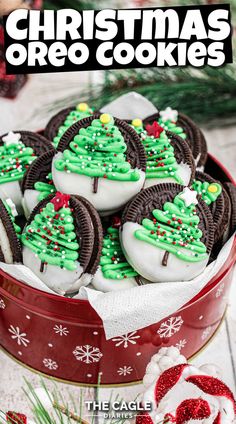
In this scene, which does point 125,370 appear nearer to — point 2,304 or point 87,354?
point 87,354

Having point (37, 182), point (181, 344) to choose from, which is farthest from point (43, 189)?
point (181, 344)

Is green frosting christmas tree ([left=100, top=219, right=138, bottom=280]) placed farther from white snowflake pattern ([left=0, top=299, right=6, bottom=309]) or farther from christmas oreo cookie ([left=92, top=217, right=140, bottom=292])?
white snowflake pattern ([left=0, top=299, right=6, bottom=309])

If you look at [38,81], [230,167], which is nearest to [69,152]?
[230,167]

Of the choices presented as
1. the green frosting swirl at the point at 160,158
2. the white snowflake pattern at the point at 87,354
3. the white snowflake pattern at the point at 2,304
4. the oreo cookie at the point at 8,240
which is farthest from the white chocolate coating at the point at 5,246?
the green frosting swirl at the point at 160,158

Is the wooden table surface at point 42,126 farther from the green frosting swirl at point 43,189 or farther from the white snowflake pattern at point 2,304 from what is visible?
the green frosting swirl at point 43,189

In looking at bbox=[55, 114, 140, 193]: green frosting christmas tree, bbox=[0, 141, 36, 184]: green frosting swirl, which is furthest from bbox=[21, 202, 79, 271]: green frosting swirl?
bbox=[0, 141, 36, 184]: green frosting swirl
